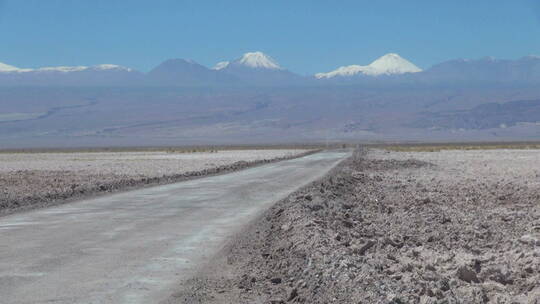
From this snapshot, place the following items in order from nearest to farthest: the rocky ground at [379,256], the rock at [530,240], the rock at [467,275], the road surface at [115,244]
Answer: the rocky ground at [379,256] → the rock at [467,275] → the road surface at [115,244] → the rock at [530,240]

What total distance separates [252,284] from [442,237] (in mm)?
4227

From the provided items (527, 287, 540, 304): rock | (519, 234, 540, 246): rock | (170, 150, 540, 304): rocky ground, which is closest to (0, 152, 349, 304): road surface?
(170, 150, 540, 304): rocky ground

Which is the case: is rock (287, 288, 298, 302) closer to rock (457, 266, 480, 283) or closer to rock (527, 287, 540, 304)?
rock (457, 266, 480, 283)

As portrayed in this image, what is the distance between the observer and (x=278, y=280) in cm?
964

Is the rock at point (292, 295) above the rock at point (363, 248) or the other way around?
the other way around

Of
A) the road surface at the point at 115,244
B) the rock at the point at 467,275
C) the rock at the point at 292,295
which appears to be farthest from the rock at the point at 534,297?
the road surface at the point at 115,244

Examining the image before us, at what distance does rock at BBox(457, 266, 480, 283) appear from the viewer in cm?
883

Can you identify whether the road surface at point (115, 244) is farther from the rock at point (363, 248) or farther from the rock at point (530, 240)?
the rock at point (530, 240)

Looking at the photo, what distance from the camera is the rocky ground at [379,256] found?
8.18m

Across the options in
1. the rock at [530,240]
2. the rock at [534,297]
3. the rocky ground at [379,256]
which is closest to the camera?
the rock at [534,297]

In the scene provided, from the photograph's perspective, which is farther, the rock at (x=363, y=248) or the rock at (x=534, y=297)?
the rock at (x=363, y=248)

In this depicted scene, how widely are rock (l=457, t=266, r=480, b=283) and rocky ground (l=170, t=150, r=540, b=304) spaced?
0.01 metres

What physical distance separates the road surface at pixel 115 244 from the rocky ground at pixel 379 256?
0.50 m

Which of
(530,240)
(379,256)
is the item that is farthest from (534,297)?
(530,240)
